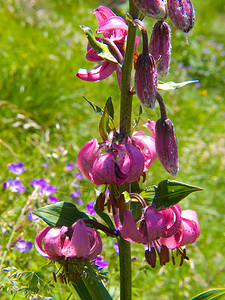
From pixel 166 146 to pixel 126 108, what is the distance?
0.16 meters

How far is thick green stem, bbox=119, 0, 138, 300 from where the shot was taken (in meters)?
1.02

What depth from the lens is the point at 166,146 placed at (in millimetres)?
1001

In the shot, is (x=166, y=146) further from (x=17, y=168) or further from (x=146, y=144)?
(x=17, y=168)

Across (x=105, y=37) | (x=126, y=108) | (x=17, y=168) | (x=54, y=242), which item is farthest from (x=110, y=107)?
(x=17, y=168)

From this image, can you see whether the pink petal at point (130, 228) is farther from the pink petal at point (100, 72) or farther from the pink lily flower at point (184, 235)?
the pink petal at point (100, 72)

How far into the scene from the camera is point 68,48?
406 centimetres

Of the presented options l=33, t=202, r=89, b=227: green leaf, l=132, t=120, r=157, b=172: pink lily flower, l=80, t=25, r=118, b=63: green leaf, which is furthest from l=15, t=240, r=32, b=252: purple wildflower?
l=80, t=25, r=118, b=63: green leaf

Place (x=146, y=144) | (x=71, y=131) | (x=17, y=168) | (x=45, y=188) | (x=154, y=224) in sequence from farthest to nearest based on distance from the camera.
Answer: (x=71, y=131)
(x=17, y=168)
(x=45, y=188)
(x=146, y=144)
(x=154, y=224)

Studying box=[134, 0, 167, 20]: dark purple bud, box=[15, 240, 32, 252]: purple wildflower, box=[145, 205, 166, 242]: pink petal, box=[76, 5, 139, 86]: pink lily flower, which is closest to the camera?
box=[134, 0, 167, 20]: dark purple bud

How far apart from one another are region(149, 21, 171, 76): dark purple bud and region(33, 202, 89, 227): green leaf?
48 cm

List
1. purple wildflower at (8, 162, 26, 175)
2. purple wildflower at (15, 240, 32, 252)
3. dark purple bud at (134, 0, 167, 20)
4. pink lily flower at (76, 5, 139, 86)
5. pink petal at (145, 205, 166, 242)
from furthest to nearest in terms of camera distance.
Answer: purple wildflower at (8, 162, 26, 175), purple wildflower at (15, 240, 32, 252), pink lily flower at (76, 5, 139, 86), pink petal at (145, 205, 166, 242), dark purple bud at (134, 0, 167, 20)

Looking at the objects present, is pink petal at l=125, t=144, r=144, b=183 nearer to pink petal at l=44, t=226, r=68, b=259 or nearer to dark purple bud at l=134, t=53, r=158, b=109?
dark purple bud at l=134, t=53, r=158, b=109

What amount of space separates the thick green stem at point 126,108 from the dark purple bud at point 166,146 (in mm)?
104

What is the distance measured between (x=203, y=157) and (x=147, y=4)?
8.75 ft
